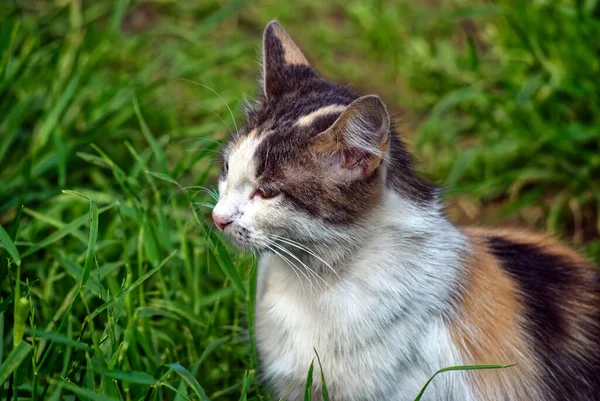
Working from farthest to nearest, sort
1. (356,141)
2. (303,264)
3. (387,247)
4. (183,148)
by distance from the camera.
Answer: (183,148) → (387,247) → (303,264) → (356,141)

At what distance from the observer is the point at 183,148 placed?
4180mm

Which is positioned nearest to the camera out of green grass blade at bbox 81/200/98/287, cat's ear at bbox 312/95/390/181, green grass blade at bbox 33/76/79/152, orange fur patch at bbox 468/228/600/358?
cat's ear at bbox 312/95/390/181

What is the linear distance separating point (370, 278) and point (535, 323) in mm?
543

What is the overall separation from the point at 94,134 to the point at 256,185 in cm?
160

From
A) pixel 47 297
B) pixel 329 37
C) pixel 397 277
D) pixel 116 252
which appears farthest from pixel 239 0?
pixel 397 277

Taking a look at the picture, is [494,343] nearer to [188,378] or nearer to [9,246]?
[188,378]

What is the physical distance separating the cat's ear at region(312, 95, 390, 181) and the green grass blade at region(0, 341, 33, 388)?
3.23ft

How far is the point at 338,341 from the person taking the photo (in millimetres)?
2520

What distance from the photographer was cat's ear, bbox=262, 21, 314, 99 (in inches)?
106

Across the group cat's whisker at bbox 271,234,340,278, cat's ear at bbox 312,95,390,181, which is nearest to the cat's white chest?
cat's whisker at bbox 271,234,340,278

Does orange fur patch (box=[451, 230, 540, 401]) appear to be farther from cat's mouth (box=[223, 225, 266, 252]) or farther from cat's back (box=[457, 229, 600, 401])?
cat's mouth (box=[223, 225, 266, 252])

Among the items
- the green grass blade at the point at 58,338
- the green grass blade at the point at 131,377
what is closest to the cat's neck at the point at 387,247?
the green grass blade at the point at 131,377

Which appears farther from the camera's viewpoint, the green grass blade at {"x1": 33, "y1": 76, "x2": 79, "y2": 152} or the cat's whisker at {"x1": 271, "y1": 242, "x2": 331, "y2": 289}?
the green grass blade at {"x1": 33, "y1": 76, "x2": 79, "y2": 152}

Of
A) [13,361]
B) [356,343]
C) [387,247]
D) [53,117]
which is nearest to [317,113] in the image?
[387,247]
